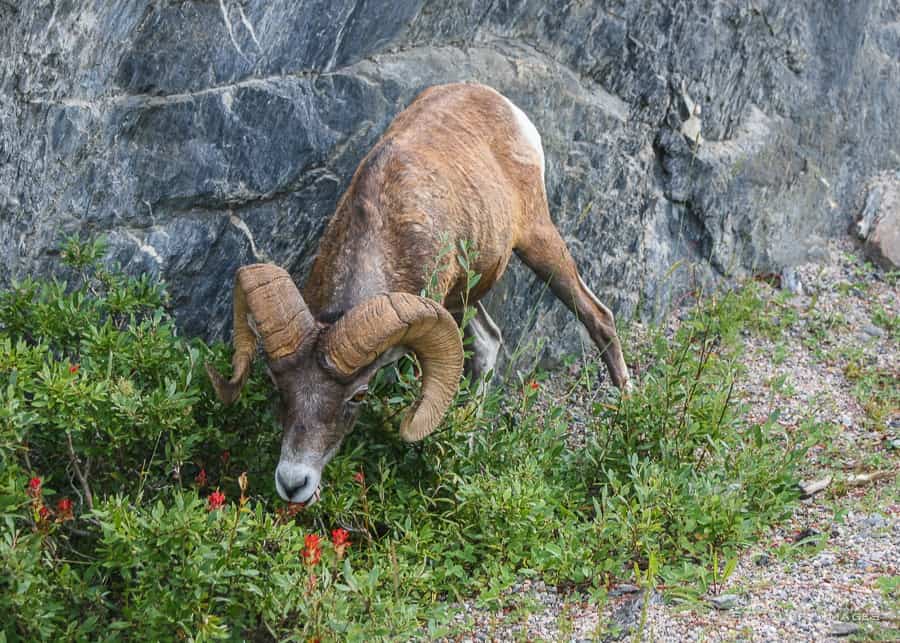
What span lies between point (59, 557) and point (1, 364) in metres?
0.90

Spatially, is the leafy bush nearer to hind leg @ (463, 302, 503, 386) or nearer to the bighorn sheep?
the bighorn sheep

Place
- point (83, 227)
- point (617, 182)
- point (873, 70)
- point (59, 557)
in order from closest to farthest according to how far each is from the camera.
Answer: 1. point (59, 557)
2. point (83, 227)
3. point (617, 182)
4. point (873, 70)

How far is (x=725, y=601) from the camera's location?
199 inches

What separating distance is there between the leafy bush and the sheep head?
0.19 m

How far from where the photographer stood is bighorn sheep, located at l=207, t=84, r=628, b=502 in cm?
538

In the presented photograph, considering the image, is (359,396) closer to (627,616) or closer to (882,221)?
(627,616)

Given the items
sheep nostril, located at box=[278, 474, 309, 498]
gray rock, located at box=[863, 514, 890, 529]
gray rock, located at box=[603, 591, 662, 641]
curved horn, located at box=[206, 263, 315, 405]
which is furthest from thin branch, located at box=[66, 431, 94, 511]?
gray rock, located at box=[863, 514, 890, 529]

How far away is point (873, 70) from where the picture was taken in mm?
10734

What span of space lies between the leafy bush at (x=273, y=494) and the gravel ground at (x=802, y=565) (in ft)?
0.54

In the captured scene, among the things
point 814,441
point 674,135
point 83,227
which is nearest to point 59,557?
point 83,227

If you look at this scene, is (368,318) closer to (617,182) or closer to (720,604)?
(720,604)

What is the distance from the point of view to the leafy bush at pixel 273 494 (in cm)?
448

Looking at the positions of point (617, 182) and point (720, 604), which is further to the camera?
point (617, 182)

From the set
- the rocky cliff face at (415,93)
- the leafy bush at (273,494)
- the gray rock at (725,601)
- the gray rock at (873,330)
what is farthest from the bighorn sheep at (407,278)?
the gray rock at (873,330)
